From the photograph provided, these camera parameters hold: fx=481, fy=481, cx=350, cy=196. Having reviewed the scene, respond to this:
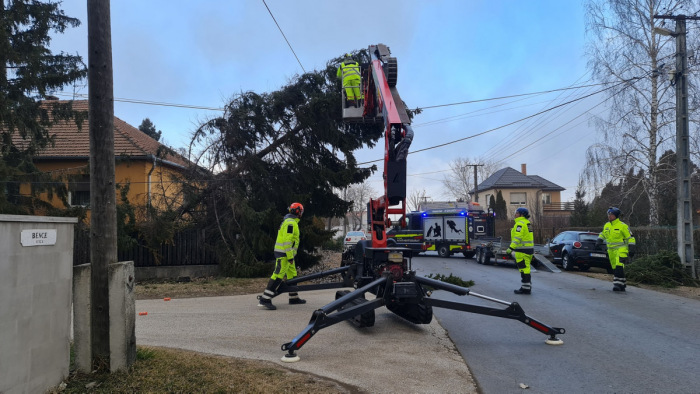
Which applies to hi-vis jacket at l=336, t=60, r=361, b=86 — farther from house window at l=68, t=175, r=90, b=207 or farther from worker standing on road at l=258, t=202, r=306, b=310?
house window at l=68, t=175, r=90, b=207

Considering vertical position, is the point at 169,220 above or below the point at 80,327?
above

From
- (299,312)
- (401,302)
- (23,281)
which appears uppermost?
(23,281)

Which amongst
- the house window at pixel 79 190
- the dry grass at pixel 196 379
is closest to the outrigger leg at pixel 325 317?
the dry grass at pixel 196 379

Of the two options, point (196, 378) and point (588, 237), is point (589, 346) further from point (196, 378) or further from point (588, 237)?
point (588, 237)

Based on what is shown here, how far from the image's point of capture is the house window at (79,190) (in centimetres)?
1299

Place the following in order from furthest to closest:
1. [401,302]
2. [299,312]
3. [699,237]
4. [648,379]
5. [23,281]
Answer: [699,237] → [299,312] → [401,302] → [648,379] → [23,281]

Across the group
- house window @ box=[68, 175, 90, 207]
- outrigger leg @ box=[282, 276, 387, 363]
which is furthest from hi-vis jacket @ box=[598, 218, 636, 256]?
house window @ box=[68, 175, 90, 207]

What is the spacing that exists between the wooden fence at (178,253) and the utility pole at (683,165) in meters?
13.9

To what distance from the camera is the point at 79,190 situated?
14.2m

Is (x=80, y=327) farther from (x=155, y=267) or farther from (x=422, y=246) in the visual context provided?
(x=422, y=246)

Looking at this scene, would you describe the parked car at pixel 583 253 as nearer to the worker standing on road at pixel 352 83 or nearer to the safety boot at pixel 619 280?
the safety boot at pixel 619 280

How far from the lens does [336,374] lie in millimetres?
5031

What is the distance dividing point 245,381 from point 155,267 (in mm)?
11181

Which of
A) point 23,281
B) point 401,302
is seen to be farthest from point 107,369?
point 401,302
